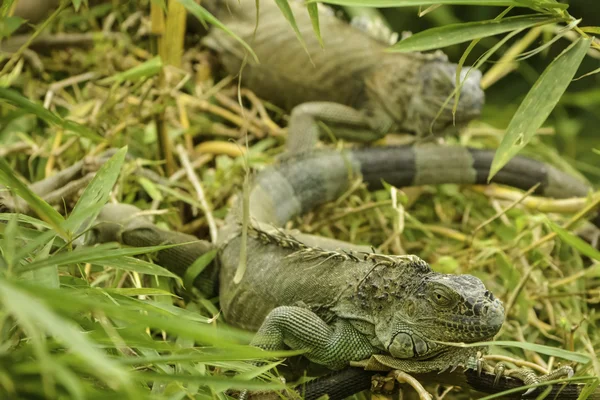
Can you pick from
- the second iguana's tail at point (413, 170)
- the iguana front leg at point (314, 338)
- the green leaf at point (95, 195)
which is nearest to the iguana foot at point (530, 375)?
the iguana front leg at point (314, 338)

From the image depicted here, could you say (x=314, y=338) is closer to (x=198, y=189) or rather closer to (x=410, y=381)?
(x=410, y=381)

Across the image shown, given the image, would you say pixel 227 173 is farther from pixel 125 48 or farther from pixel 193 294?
pixel 125 48

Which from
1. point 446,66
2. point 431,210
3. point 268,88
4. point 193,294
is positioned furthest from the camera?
point 268,88

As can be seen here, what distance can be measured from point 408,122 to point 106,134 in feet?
6.51

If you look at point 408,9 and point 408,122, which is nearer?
point 408,122

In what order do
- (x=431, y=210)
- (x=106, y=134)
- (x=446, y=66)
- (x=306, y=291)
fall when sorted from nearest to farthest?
1. (x=306, y=291)
2. (x=106, y=134)
3. (x=431, y=210)
4. (x=446, y=66)

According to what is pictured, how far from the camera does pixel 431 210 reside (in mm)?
3971

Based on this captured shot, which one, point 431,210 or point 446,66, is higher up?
point 446,66

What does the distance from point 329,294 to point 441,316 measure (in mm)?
467

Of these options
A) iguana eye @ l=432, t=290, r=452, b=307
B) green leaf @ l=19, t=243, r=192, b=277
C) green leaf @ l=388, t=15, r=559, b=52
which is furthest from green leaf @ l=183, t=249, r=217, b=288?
green leaf @ l=388, t=15, r=559, b=52

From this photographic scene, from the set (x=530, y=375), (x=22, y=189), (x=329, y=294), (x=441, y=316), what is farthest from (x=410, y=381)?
(x=22, y=189)

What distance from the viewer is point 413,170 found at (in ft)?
12.5

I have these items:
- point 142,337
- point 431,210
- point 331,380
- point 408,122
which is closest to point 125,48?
point 408,122

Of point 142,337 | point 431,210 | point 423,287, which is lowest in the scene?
point 431,210
